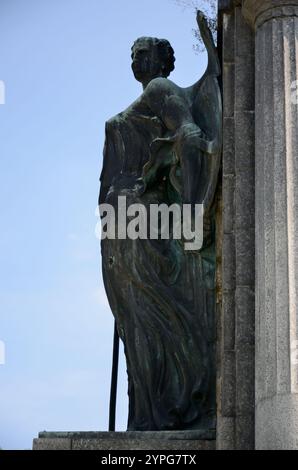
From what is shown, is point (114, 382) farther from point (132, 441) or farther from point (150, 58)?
point (150, 58)

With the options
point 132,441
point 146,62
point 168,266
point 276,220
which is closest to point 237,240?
point 276,220

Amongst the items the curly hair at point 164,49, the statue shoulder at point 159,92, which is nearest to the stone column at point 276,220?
the statue shoulder at point 159,92

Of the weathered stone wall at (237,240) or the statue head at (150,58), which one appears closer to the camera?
the weathered stone wall at (237,240)

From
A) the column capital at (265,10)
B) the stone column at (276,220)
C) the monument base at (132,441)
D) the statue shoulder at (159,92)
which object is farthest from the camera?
the statue shoulder at (159,92)

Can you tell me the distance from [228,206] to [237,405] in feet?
5.57

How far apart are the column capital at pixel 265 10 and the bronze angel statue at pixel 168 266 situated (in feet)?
2.28

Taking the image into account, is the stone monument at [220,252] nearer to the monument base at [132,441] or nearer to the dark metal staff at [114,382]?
the monument base at [132,441]

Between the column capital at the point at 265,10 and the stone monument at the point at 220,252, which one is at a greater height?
the column capital at the point at 265,10

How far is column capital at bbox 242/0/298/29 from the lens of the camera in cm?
1041

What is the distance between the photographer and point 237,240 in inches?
405

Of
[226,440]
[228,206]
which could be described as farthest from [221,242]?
[226,440]

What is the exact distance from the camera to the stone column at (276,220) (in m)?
9.23

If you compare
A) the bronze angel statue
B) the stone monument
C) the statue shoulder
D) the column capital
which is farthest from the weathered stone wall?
the statue shoulder

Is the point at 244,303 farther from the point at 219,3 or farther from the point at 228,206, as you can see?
the point at 219,3
